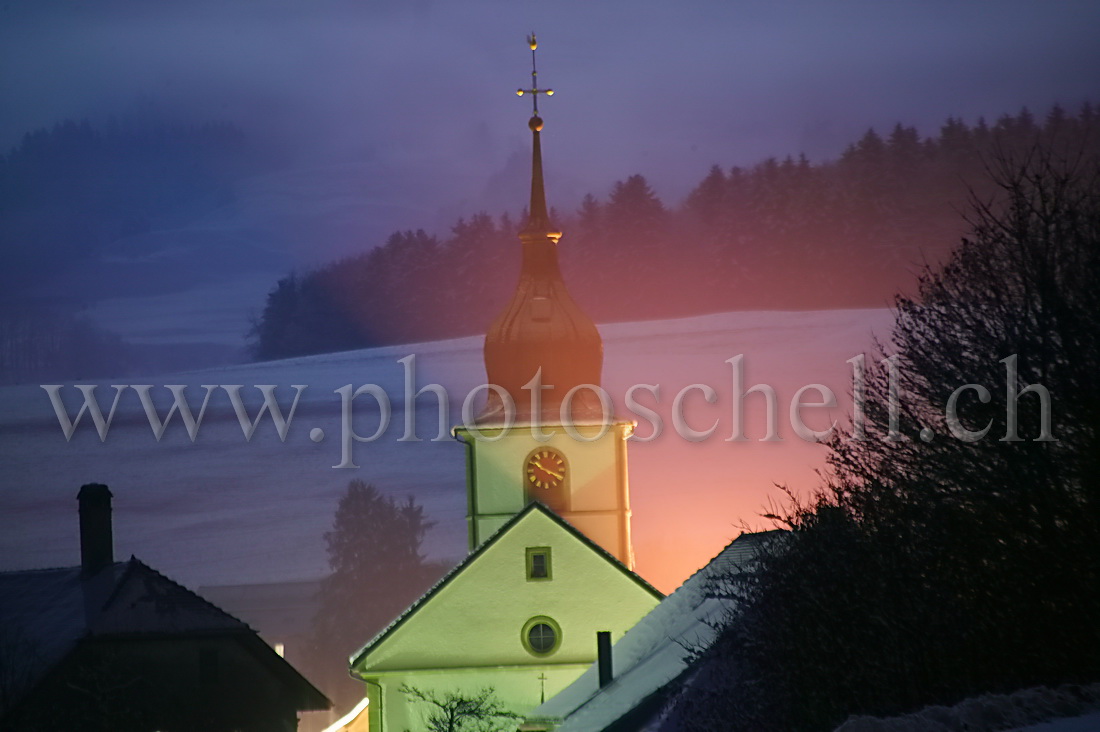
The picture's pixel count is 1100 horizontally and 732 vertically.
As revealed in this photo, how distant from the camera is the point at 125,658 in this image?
122ft

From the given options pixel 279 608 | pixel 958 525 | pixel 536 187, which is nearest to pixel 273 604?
pixel 279 608

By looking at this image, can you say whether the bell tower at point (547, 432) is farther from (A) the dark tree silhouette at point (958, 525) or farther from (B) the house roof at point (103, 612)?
(A) the dark tree silhouette at point (958, 525)

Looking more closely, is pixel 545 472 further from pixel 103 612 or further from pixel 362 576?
pixel 362 576

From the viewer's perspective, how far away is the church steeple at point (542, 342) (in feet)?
140

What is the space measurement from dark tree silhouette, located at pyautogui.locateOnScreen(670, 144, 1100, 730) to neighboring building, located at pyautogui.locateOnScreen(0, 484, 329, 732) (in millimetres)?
16927

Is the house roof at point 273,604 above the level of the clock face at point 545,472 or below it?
below

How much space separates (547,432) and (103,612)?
10127 mm

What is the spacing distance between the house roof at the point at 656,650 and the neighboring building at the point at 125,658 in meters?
9.58

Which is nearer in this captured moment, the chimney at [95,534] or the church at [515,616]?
the church at [515,616]

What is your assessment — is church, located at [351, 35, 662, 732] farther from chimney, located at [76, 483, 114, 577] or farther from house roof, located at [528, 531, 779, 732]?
chimney, located at [76, 483, 114, 577]

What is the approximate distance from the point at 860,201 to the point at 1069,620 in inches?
1282

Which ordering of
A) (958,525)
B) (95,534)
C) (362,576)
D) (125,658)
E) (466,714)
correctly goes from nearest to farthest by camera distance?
(958,525)
(466,714)
(125,658)
(95,534)
(362,576)

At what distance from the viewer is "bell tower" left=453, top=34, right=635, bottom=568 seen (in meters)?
41.8

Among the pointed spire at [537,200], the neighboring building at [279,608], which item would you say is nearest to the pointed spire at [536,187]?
the pointed spire at [537,200]
